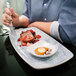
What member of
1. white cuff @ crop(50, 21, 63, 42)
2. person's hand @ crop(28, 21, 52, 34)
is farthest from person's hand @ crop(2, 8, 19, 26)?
white cuff @ crop(50, 21, 63, 42)

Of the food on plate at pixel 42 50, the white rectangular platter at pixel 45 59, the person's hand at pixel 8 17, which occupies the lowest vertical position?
the white rectangular platter at pixel 45 59

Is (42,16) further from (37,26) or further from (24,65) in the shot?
(24,65)

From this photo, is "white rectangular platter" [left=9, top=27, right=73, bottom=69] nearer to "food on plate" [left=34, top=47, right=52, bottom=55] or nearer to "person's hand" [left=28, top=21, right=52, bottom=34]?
"food on plate" [left=34, top=47, right=52, bottom=55]

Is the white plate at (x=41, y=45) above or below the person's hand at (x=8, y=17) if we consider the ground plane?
below

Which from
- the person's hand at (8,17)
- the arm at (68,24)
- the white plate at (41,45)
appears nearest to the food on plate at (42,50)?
the white plate at (41,45)

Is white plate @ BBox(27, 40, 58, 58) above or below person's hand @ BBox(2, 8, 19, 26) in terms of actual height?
below

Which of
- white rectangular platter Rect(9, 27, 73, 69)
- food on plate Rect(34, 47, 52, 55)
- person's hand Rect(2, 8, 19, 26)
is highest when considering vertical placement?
person's hand Rect(2, 8, 19, 26)

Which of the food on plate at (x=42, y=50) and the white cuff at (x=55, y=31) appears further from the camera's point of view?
the white cuff at (x=55, y=31)

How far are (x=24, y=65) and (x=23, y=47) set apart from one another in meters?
0.14

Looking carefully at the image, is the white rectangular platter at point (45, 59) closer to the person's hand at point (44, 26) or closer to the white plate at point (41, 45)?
the white plate at point (41, 45)

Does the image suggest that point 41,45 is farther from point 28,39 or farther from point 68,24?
point 68,24

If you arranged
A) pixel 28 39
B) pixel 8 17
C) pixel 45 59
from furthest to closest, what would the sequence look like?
1. pixel 8 17
2. pixel 28 39
3. pixel 45 59

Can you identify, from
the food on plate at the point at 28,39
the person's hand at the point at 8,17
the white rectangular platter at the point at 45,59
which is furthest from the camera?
the person's hand at the point at 8,17

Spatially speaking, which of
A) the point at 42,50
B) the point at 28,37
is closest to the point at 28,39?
the point at 28,37
